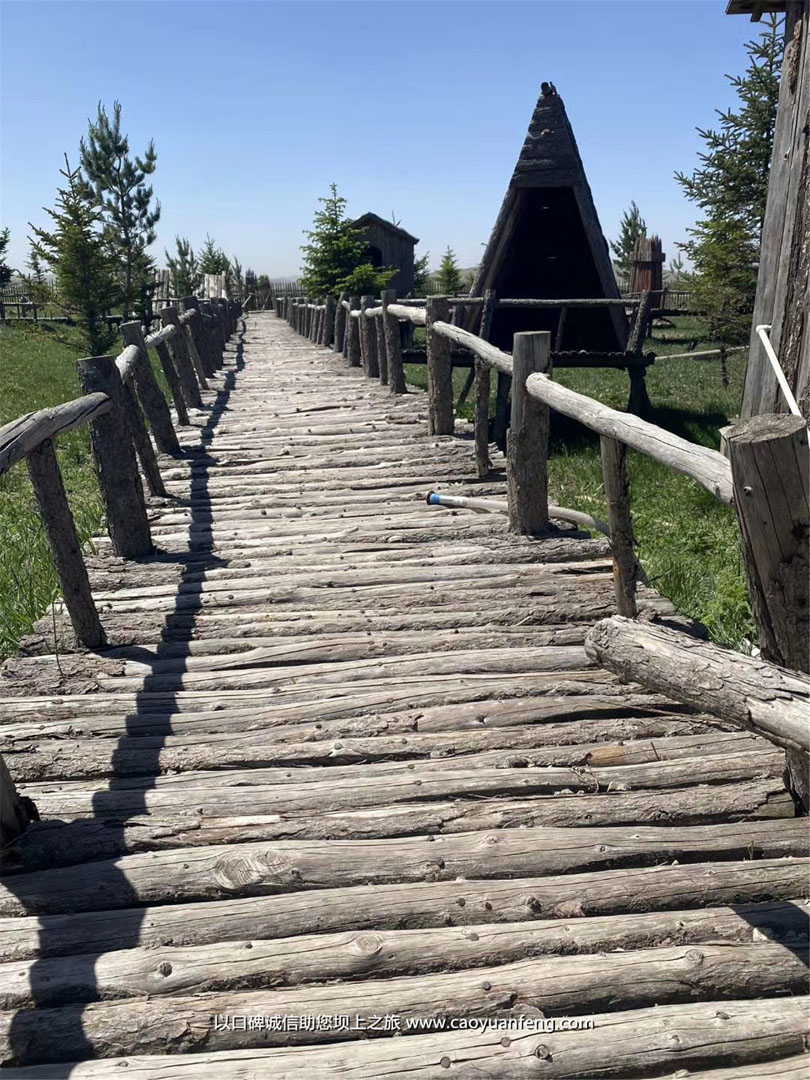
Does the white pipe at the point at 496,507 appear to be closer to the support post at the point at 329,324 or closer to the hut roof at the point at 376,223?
the support post at the point at 329,324

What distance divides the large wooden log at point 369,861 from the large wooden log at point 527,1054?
59cm

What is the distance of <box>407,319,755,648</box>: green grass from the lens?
7.00m

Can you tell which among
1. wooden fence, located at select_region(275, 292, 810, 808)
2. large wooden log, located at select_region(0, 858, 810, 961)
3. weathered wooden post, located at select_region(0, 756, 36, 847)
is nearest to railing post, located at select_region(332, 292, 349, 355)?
wooden fence, located at select_region(275, 292, 810, 808)

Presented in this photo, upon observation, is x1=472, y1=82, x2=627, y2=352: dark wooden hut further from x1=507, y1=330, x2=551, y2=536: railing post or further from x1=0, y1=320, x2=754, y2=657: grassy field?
x1=507, y1=330, x2=551, y2=536: railing post

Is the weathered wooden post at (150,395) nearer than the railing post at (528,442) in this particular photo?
No

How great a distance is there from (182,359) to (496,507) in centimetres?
721

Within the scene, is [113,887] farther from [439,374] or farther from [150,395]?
[439,374]

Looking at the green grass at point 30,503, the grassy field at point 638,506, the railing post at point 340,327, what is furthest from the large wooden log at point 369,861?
the railing post at point 340,327

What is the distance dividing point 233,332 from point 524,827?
31.3 meters

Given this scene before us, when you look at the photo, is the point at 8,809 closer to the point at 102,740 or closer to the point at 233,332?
the point at 102,740

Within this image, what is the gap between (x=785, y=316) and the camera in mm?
5703

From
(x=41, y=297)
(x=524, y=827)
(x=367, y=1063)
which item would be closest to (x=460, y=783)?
(x=524, y=827)

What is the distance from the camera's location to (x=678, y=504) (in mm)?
10398

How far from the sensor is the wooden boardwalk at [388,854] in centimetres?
238
